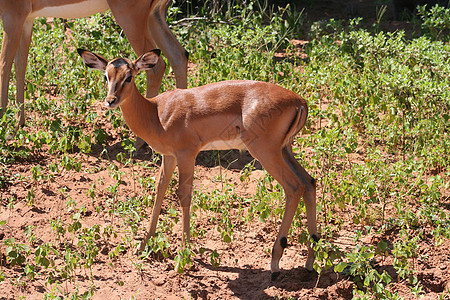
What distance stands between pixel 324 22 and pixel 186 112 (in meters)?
5.19

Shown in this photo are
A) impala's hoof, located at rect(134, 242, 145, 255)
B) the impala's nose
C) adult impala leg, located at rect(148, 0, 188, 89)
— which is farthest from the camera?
adult impala leg, located at rect(148, 0, 188, 89)

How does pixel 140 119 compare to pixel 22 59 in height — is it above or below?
below

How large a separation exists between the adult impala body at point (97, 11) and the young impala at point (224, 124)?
69.7 inches

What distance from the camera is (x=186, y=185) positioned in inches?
219

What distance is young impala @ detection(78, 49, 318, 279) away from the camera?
5.41 m

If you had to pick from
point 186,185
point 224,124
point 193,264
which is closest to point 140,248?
point 193,264

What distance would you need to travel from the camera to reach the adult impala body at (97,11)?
23.7 ft

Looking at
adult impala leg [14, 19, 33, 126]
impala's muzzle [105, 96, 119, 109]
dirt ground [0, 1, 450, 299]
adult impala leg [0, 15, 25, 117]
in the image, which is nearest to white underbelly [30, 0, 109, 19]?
adult impala leg [14, 19, 33, 126]

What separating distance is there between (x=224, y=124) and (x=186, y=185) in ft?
1.83

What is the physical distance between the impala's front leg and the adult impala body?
2.07m

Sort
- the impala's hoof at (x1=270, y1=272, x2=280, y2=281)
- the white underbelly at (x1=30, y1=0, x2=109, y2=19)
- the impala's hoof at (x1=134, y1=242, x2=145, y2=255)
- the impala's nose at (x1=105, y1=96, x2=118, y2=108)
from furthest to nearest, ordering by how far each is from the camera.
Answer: the white underbelly at (x1=30, y1=0, x2=109, y2=19) < the impala's hoof at (x1=134, y1=242, x2=145, y2=255) < the impala's hoof at (x1=270, y1=272, x2=280, y2=281) < the impala's nose at (x1=105, y1=96, x2=118, y2=108)

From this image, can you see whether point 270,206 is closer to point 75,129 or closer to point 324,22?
point 75,129

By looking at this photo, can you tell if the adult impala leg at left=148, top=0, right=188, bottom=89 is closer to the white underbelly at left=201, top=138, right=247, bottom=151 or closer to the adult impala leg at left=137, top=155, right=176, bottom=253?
the adult impala leg at left=137, top=155, right=176, bottom=253

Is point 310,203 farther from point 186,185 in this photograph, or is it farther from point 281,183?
point 186,185
